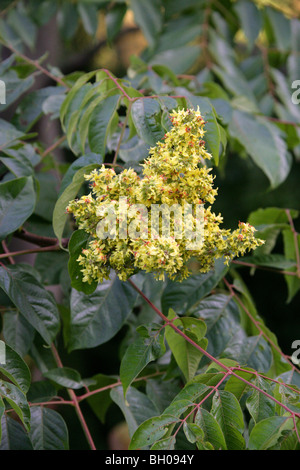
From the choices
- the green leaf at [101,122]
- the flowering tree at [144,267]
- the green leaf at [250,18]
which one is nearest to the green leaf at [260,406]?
the flowering tree at [144,267]

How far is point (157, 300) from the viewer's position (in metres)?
1.22

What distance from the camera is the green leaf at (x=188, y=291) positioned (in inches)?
40.4

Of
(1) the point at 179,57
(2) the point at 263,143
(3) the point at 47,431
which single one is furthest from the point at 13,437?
(1) the point at 179,57

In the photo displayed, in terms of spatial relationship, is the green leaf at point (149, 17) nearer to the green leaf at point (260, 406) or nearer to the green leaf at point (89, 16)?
the green leaf at point (89, 16)

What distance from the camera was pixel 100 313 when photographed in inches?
38.7

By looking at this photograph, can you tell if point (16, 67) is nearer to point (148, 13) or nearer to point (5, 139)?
point (5, 139)

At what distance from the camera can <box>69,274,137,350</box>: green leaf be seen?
38.0 inches

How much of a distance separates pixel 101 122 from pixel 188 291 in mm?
382

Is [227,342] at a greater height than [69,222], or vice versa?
[69,222]

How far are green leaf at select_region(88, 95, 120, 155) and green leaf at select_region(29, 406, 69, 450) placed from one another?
19.1 inches

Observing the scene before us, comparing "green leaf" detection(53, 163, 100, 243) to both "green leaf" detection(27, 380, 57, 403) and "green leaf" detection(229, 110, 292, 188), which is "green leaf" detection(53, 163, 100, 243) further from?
"green leaf" detection(229, 110, 292, 188)

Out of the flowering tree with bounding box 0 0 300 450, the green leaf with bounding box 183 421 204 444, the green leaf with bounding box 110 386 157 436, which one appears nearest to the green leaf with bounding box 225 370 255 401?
the flowering tree with bounding box 0 0 300 450

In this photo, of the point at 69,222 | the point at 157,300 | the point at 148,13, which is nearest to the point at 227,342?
the point at 157,300

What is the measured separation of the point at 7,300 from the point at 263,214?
0.63m
